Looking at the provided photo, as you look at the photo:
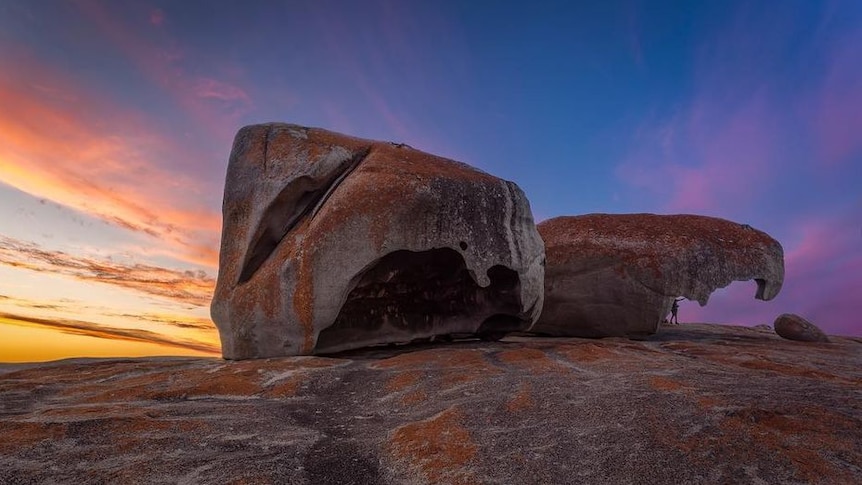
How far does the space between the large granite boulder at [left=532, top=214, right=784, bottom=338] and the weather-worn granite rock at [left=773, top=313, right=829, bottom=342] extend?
47.6 inches

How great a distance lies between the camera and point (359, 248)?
881 centimetres

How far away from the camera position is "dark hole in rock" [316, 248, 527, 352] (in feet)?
33.4

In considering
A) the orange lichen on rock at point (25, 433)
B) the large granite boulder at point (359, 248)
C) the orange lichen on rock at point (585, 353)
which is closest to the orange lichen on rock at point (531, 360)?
the orange lichen on rock at point (585, 353)

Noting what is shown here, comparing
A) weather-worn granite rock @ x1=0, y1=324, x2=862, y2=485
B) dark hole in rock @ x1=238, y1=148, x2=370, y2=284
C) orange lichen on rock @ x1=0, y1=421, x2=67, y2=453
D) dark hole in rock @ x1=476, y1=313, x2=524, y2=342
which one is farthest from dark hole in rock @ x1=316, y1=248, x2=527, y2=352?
orange lichen on rock @ x1=0, y1=421, x2=67, y2=453

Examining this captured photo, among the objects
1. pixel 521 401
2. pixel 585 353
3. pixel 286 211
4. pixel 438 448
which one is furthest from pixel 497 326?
pixel 438 448

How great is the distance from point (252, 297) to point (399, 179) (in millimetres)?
3309

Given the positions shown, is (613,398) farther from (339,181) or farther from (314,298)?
(339,181)

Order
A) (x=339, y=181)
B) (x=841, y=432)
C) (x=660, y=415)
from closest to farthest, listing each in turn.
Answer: (x=841, y=432), (x=660, y=415), (x=339, y=181)

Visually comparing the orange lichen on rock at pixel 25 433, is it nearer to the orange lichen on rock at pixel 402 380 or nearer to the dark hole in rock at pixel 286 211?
the orange lichen on rock at pixel 402 380

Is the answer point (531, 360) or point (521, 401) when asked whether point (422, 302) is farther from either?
point (521, 401)

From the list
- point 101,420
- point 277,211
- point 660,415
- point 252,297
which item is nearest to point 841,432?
point 660,415

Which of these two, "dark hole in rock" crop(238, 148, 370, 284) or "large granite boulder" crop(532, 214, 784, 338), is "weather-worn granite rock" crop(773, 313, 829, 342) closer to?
"large granite boulder" crop(532, 214, 784, 338)

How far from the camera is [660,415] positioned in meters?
4.28

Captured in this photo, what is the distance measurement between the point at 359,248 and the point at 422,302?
2.63 metres
